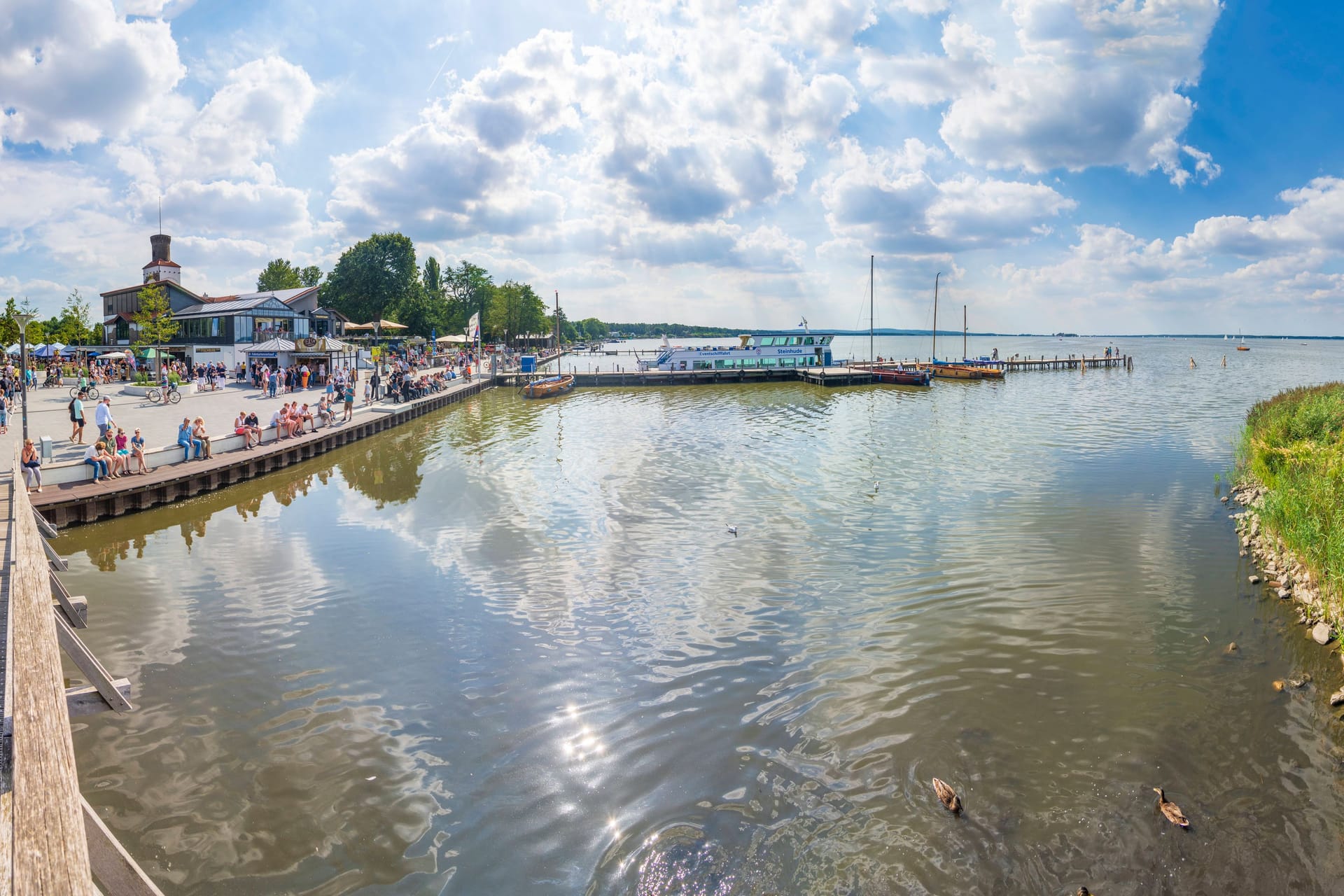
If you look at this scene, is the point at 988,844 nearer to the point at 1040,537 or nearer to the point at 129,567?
the point at 1040,537

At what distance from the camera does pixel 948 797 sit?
352 inches

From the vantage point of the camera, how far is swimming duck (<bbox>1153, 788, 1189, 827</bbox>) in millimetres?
8625

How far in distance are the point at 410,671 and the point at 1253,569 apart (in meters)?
17.8

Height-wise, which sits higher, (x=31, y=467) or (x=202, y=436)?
(x=202, y=436)

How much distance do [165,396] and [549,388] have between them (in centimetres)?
2847

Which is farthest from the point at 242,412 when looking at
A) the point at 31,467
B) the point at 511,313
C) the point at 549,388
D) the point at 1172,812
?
the point at 511,313

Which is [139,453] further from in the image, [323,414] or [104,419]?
[323,414]

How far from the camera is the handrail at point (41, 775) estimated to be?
8.34ft

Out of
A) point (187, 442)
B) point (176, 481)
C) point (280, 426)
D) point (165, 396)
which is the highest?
point (165, 396)

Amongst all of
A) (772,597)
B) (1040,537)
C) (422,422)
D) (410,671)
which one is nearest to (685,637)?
(772,597)

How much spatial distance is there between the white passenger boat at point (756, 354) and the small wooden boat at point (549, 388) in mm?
14664

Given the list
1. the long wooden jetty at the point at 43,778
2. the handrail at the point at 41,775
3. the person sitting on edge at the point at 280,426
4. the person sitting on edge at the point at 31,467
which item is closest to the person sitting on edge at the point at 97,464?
the person sitting on edge at the point at 31,467

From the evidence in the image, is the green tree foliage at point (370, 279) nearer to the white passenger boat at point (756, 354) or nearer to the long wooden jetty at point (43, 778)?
the white passenger boat at point (756, 354)

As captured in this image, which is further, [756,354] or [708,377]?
[756,354]
